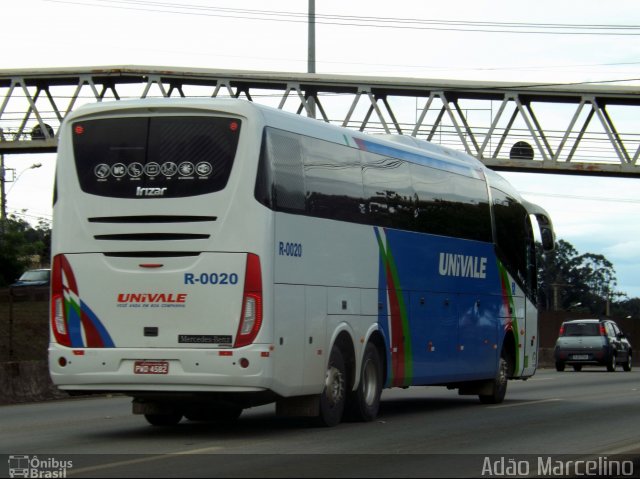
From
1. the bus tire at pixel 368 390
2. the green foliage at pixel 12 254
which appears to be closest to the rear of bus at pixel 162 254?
the bus tire at pixel 368 390

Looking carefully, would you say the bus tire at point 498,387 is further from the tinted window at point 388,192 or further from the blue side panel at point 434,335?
the tinted window at point 388,192

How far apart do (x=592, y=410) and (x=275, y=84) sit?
34.6m

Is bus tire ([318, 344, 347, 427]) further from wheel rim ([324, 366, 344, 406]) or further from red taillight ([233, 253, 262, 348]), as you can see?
red taillight ([233, 253, 262, 348])

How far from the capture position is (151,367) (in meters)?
13.7

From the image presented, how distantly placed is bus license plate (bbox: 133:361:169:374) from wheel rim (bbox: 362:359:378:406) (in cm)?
338

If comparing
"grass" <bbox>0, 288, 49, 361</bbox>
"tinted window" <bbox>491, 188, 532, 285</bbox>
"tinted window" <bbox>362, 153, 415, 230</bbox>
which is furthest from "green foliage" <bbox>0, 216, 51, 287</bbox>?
"tinted window" <bbox>362, 153, 415, 230</bbox>

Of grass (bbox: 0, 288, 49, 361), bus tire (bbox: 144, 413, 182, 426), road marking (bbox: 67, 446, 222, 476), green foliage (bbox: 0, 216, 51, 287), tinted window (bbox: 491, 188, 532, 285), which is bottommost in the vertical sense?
road marking (bbox: 67, 446, 222, 476)

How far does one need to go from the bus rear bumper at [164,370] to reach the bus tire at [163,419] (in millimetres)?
1790

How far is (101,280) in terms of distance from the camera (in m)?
14.0

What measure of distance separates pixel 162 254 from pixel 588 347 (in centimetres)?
2971

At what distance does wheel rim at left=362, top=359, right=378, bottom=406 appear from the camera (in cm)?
1636

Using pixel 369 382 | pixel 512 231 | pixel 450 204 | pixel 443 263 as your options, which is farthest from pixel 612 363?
pixel 369 382

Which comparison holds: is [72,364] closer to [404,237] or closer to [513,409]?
[404,237]

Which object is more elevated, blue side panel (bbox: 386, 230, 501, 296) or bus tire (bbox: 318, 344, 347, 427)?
blue side panel (bbox: 386, 230, 501, 296)
